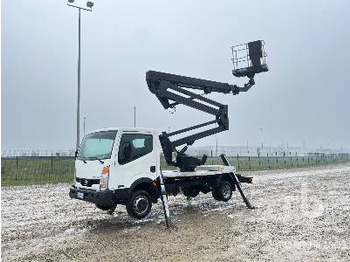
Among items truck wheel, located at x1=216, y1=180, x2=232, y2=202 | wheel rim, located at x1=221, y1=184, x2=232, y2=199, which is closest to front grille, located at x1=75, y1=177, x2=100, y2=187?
truck wheel, located at x1=216, y1=180, x2=232, y2=202

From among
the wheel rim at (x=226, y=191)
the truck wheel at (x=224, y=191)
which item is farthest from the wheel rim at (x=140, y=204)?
the wheel rim at (x=226, y=191)

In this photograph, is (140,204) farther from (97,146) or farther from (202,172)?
(202,172)

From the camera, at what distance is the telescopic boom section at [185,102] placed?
11055 millimetres

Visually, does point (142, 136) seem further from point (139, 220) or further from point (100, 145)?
point (139, 220)

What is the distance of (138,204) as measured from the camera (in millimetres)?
9422

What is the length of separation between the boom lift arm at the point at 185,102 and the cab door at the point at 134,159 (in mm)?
1103

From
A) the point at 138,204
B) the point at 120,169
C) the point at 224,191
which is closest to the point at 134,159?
the point at 120,169

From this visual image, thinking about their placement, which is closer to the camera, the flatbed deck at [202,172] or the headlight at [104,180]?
the headlight at [104,180]

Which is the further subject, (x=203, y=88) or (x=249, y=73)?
(x=249, y=73)

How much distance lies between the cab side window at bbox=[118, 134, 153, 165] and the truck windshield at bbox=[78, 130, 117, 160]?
0.90ft

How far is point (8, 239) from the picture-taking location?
315 inches

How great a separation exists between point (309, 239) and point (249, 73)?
784 cm

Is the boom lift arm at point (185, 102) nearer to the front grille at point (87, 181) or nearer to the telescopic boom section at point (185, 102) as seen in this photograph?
the telescopic boom section at point (185, 102)

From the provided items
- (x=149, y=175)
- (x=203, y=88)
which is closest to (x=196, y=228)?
(x=149, y=175)
